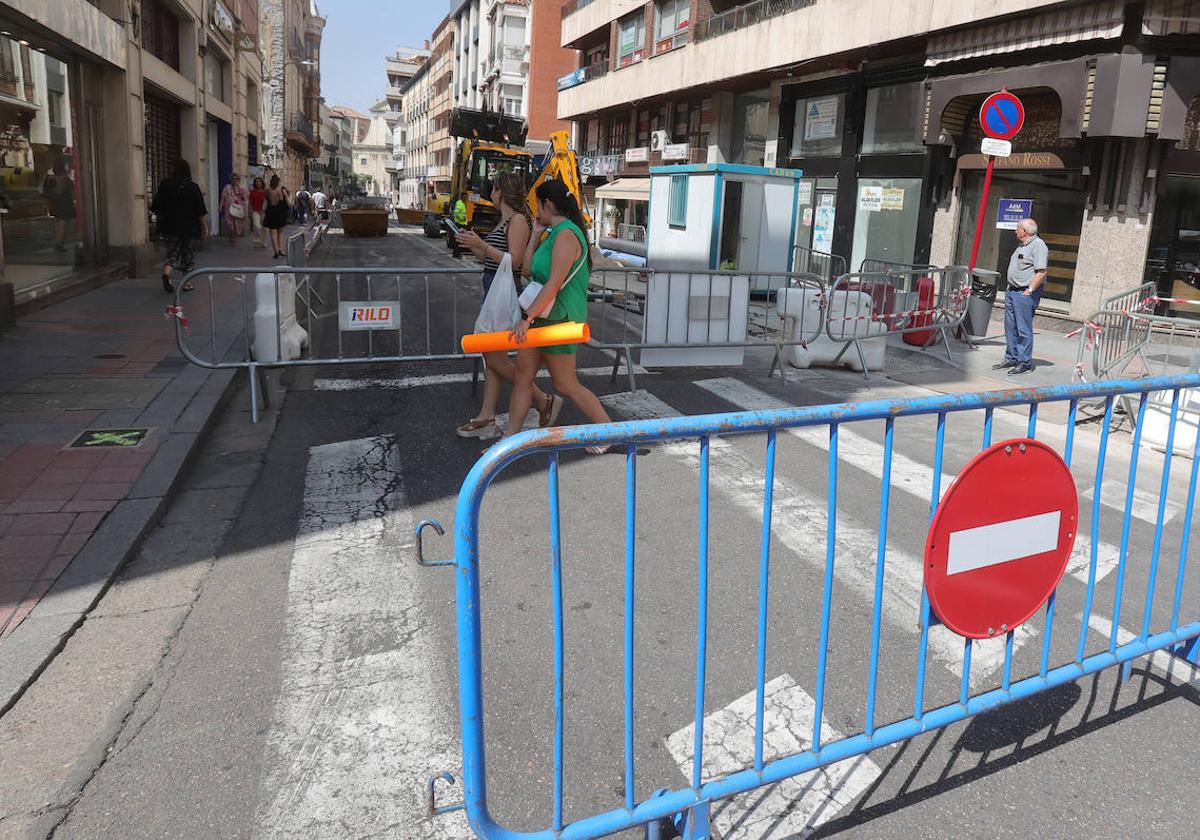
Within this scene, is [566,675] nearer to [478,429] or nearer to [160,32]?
[478,429]

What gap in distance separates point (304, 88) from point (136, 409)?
74.5 m

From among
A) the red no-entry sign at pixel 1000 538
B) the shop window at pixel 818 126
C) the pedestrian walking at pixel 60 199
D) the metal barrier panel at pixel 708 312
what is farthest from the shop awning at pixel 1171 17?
the pedestrian walking at pixel 60 199

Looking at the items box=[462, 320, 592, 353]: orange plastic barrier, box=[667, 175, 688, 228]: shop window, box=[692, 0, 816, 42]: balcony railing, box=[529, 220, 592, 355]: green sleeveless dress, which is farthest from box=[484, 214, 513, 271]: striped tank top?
box=[692, 0, 816, 42]: balcony railing

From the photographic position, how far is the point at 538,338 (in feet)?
19.2

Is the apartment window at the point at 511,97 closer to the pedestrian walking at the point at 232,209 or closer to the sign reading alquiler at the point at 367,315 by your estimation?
the pedestrian walking at the point at 232,209

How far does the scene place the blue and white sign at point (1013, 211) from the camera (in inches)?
632

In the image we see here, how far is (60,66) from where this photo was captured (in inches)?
535

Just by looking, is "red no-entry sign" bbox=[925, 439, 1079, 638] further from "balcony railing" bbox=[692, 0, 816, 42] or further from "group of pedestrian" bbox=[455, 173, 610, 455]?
"balcony railing" bbox=[692, 0, 816, 42]

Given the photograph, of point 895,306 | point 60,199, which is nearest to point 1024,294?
point 895,306

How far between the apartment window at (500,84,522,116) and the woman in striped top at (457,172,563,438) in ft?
181

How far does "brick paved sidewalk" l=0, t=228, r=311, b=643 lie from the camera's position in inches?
168

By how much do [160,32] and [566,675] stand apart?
21380mm

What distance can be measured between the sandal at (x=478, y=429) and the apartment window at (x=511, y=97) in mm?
55642

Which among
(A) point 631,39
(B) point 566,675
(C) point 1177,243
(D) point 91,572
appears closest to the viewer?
(B) point 566,675
